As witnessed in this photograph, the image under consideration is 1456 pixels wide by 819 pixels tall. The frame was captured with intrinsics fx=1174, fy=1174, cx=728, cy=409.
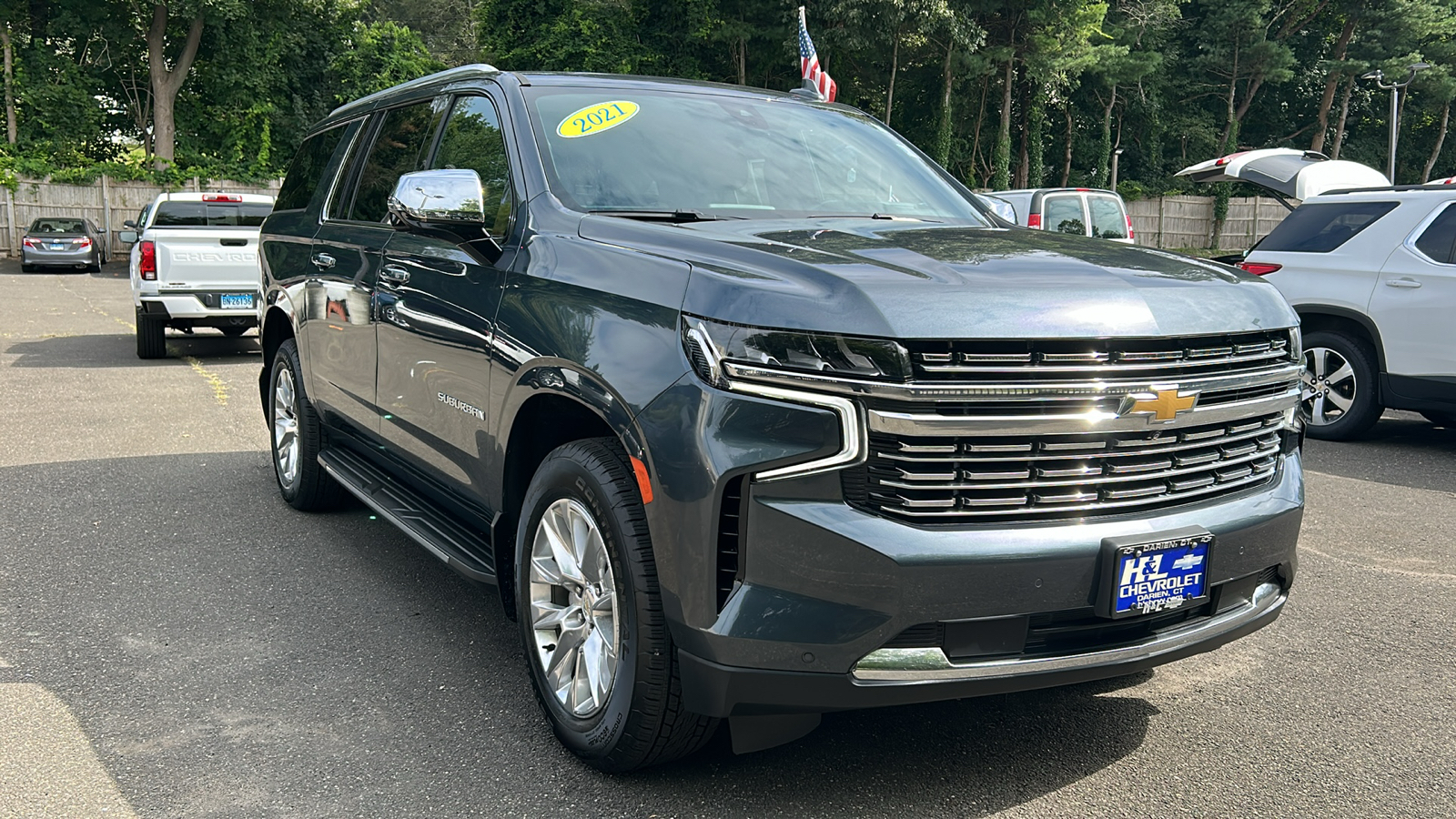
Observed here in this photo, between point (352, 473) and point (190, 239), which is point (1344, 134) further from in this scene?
point (352, 473)

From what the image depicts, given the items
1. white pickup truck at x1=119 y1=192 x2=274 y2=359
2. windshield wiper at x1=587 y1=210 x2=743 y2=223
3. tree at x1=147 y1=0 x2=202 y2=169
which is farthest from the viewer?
tree at x1=147 y1=0 x2=202 y2=169

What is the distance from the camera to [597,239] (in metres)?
3.33

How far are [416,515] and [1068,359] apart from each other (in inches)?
103

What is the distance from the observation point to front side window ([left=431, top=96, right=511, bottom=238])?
3.86 meters

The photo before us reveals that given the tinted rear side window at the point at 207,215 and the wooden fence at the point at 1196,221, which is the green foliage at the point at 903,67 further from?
the tinted rear side window at the point at 207,215

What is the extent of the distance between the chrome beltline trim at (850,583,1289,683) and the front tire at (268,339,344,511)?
3.86 m

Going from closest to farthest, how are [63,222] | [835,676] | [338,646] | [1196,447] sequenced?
[835,676] → [1196,447] → [338,646] → [63,222]

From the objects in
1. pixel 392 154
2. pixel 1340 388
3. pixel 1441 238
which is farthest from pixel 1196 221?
pixel 392 154

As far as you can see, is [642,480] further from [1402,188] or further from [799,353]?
[1402,188]

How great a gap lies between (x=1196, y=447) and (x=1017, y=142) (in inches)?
1904

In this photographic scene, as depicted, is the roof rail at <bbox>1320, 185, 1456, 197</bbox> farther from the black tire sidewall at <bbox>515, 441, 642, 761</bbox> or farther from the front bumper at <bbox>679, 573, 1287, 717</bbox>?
the black tire sidewall at <bbox>515, 441, 642, 761</bbox>

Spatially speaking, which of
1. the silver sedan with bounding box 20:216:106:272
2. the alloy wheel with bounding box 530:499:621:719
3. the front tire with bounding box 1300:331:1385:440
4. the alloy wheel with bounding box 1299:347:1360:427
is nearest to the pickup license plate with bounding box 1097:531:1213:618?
the alloy wheel with bounding box 530:499:621:719

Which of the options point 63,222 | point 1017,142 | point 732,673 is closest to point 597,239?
point 732,673

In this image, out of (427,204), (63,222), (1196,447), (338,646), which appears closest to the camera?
(1196,447)
